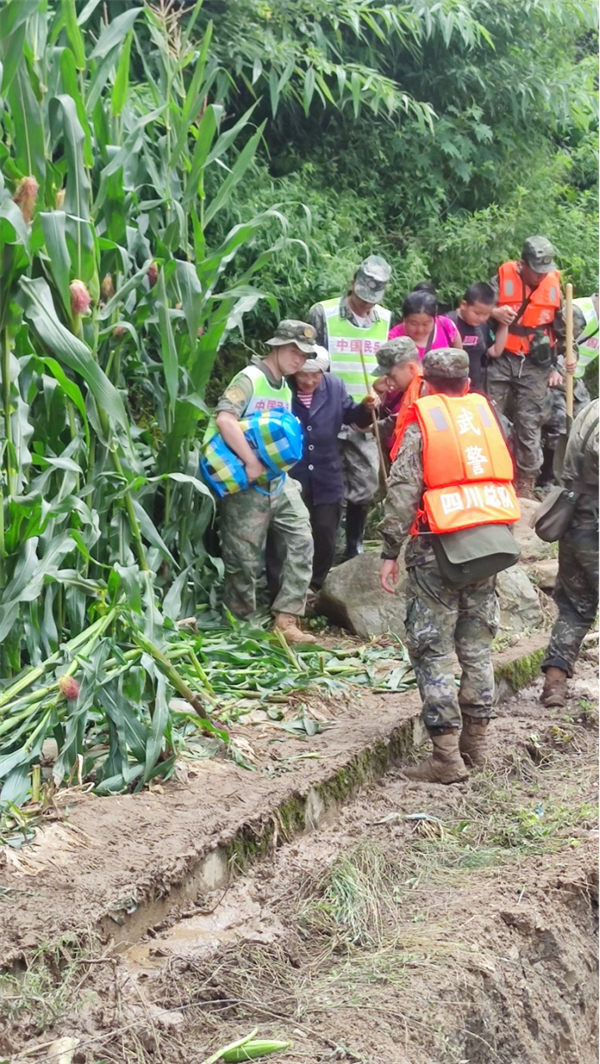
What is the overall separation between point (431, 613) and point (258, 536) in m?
1.61

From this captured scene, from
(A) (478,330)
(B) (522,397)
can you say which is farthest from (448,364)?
(B) (522,397)

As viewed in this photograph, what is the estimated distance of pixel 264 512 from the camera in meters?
6.79

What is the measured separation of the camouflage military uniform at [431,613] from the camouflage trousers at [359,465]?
2477 mm

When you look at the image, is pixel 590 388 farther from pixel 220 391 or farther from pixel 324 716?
pixel 324 716

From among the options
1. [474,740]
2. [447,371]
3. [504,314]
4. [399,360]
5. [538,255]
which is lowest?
[474,740]

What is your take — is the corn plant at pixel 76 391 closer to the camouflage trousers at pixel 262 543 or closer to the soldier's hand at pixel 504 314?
the camouflage trousers at pixel 262 543

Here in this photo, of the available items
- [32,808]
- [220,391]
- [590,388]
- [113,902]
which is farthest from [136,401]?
[590,388]

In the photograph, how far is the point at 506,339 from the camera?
368 inches

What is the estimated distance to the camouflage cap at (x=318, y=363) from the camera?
7238 mm

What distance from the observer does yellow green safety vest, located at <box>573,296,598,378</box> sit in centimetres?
1014

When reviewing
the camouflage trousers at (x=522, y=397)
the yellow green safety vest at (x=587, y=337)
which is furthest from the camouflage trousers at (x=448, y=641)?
the yellow green safety vest at (x=587, y=337)

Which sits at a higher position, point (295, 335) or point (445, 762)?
point (295, 335)

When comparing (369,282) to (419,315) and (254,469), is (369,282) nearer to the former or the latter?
(419,315)

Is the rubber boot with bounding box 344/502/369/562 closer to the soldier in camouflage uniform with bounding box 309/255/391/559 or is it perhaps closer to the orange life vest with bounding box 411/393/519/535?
the soldier in camouflage uniform with bounding box 309/255/391/559
